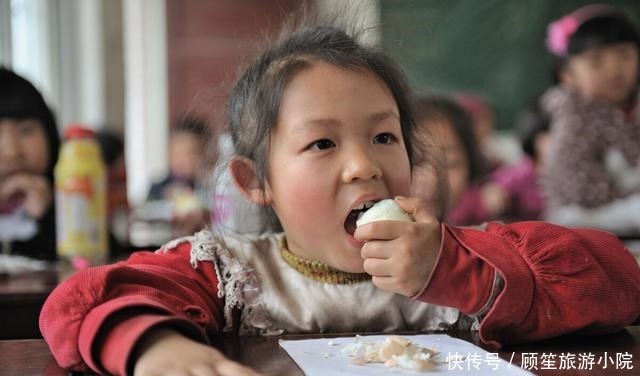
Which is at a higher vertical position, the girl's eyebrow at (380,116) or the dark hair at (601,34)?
the dark hair at (601,34)

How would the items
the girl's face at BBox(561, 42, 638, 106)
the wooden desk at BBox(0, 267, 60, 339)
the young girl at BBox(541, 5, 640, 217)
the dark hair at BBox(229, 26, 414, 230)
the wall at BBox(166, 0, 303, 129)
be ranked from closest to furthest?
the dark hair at BBox(229, 26, 414, 230)
the wooden desk at BBox(0, 267, 60, 339)
the young girl at BBox(541, 5, 640, 217)
the girl's face at BBox(561, 42, 638, 106)
the wall at BBox(166, 0, 303, 129)

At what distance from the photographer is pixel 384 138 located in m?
1.00

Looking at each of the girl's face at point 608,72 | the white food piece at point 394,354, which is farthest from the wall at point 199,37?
the white food piece at point 394,354

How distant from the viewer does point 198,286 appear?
94 cm

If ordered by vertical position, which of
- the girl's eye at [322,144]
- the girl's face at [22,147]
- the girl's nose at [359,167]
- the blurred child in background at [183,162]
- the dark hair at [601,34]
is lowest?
the blurred child in background at [183,162]

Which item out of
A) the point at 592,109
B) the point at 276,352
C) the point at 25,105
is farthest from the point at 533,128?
the point at 276,352

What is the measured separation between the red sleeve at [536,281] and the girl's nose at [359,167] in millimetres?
122

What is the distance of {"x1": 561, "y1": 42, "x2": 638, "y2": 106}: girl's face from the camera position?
10.1ft

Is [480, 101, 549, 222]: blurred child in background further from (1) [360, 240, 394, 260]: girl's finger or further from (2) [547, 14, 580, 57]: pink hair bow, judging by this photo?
(1) [360, 240, 394, 260]: girl's finger

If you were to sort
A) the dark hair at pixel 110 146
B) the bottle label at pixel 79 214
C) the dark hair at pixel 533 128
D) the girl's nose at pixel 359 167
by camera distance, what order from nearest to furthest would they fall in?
the girl's nose at pixel 359 167, the bottle label at pixel 79 214, the dark hair at pixel 110 146, the dark hair at pixel 533 128

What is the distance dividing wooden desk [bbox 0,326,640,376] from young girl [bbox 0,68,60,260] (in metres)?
1.06

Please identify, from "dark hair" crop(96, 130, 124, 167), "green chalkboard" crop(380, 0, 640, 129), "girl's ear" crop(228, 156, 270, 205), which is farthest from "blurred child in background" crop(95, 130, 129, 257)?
"green chalkboard" crop(380, 0, 640, 129)

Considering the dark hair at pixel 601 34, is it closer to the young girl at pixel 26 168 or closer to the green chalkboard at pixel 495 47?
the green chalkboard at pixel 495 47

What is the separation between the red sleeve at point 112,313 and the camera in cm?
72
